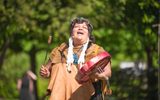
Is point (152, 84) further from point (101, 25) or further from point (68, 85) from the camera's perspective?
point (68, 85)

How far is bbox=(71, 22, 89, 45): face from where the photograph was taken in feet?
23.8

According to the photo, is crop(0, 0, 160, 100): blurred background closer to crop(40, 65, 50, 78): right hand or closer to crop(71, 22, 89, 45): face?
crop(71, 22, 89, 45): face

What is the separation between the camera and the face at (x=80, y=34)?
726cm

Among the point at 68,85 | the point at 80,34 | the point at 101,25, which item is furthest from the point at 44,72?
the point at 101,25

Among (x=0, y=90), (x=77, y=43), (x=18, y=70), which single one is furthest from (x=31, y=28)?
(x=18, y=70)

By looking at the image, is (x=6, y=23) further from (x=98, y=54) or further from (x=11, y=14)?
(x=98, y=54)

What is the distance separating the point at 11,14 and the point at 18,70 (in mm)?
22198

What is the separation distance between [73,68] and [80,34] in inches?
15.4

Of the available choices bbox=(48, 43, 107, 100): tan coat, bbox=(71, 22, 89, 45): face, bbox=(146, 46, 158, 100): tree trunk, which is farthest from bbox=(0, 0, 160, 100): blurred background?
bbox=(48, 43, 107, 100): tan coat

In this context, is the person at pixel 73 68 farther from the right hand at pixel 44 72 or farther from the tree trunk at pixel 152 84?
the tree trunk at pixel 152 84

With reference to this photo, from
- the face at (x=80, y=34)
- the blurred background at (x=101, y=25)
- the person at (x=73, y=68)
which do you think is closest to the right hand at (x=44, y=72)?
the person at (x=73, y=68)

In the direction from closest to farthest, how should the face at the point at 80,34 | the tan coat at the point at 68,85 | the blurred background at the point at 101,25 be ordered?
the tan coat at the point at 68,85 < the face at the point at 80,34 < the blurred background at the point at 101,25

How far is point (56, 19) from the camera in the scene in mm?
16188

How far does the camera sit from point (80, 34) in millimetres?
7277
